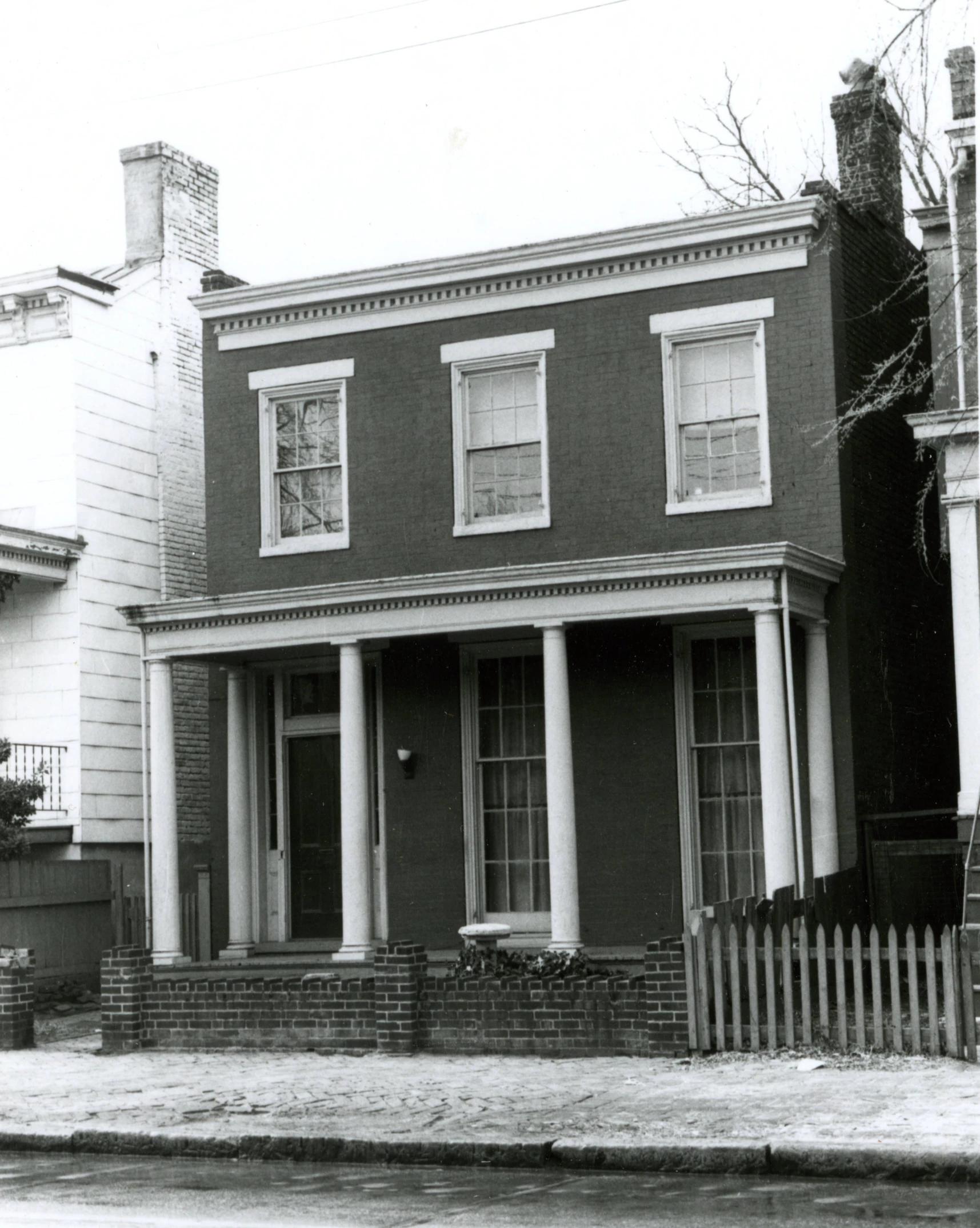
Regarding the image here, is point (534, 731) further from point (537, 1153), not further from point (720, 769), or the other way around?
point (537, 1153)

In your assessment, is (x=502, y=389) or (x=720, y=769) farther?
(x=502, y=389)

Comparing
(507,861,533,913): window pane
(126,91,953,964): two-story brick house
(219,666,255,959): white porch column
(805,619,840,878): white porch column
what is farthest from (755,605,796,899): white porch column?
(219,666,255,959): white porch column

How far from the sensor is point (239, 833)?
760 inches

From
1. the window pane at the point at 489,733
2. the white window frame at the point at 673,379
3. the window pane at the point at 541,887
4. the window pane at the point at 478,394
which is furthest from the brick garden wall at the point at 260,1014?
the window pane at the point at 478,394

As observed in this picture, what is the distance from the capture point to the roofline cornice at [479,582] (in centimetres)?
1593

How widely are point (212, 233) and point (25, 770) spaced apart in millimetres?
8166

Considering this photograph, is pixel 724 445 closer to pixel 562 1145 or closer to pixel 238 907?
pixel 238 907

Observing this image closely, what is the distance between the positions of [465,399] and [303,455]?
2.04m

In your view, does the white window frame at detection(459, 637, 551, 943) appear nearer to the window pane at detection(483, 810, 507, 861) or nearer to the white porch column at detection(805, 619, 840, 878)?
the window pane at detection(483, 810, 507, 861)

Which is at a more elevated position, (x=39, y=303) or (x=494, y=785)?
(x=39, y=303)

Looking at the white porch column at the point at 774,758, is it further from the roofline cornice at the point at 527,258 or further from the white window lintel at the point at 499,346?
the white window lintel at the point at 499,346

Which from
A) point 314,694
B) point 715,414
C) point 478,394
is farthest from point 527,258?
point 314,694

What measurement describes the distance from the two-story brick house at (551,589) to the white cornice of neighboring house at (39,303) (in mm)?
1642

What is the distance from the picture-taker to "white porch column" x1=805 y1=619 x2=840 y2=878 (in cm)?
1692
